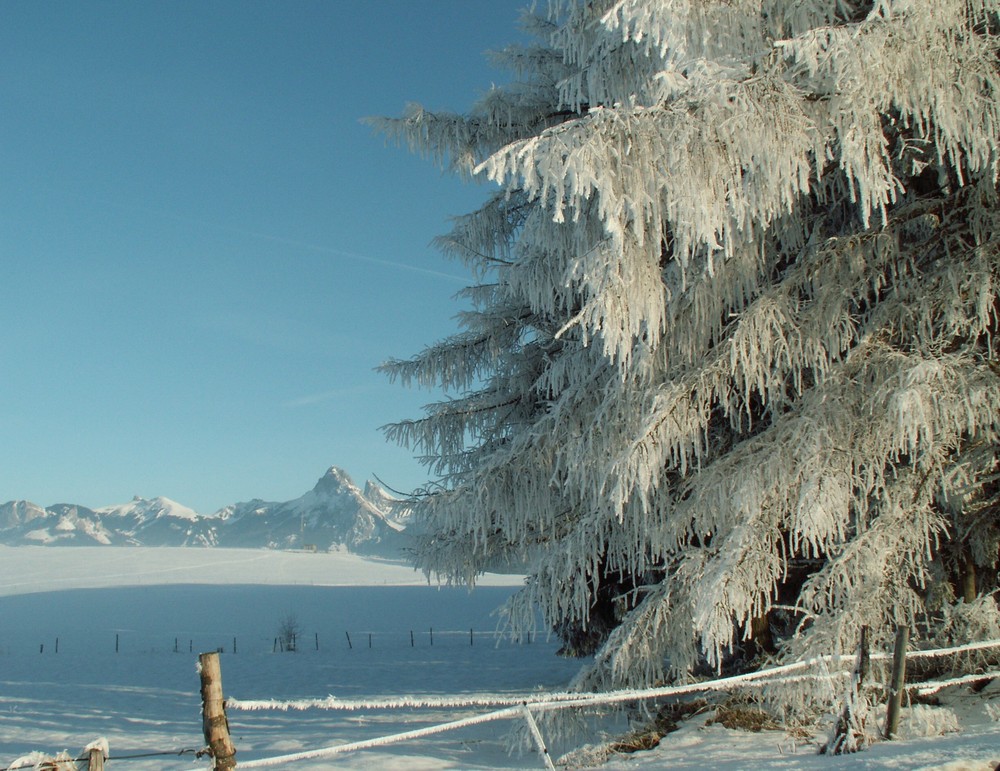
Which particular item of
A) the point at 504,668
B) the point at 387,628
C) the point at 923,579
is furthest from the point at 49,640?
the point at 923,579

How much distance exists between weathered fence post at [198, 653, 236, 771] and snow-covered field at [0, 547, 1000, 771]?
45 centimetres

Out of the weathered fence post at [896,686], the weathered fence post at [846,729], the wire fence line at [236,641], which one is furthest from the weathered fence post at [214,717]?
the wire fence line at [236,641]

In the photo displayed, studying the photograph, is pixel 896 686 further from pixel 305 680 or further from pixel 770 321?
pixel 305 680

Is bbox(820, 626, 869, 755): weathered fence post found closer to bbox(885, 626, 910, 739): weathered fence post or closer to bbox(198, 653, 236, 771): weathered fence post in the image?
bbox(885, 626, 910, 739): weathered fence post

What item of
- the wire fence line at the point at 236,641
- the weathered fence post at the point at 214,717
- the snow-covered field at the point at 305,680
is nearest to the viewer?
the weathered fence post at the point at 214,717

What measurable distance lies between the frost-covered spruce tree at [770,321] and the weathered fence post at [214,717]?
9.41 ft

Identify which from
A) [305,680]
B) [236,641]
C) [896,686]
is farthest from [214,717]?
[236,641]

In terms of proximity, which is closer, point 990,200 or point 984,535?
point 990,200

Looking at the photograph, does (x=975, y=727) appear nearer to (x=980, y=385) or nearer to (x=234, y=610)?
(x=980, y=385)

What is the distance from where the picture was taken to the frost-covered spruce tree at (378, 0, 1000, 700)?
4711mm

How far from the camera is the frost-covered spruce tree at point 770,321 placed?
471cm

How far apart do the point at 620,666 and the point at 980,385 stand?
3.32 meters

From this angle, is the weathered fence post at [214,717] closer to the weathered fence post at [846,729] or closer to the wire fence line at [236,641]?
the weathered fence post at [846,729]

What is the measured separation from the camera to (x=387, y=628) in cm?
4034
